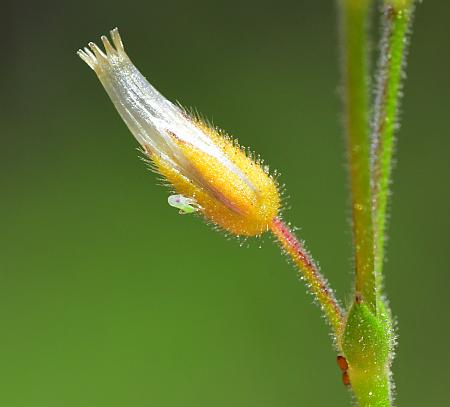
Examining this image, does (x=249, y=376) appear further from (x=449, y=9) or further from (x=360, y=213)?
(x=360, y=213)

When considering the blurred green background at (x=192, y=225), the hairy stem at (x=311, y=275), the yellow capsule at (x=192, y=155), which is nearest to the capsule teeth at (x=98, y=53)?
the yellow capsule at (x=192, y=155)

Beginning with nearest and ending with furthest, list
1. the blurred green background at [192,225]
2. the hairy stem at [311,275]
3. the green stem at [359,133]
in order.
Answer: the green stem at [359,133], the hairy stem at [311,275], the blurred green background at [192,225]

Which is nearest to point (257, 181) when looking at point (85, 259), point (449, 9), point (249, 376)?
point (249, 376)

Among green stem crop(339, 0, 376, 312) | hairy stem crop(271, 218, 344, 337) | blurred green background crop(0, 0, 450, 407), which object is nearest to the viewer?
green stem crop(339, 0, 376, 312)

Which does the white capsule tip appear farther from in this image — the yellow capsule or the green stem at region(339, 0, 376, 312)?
the green stem at region(339, 0, 376, 312)

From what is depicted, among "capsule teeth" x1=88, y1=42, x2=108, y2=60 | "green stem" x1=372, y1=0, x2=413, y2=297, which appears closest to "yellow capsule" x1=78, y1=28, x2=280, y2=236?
"capsule teeth" x1=88, y1=42, x2=108, y2=60

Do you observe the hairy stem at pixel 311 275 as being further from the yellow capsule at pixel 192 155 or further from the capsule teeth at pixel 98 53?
the capsule teeth at pixel 98 53
